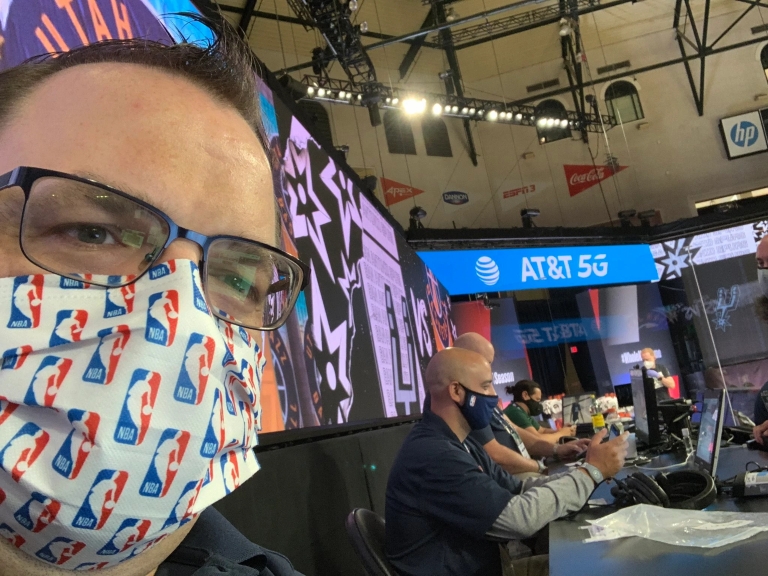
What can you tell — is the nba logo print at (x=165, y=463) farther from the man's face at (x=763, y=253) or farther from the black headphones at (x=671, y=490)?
the man's face at (x=763, y=253)

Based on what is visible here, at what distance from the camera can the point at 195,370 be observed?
0.65 meters

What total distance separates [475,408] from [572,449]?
158 cm

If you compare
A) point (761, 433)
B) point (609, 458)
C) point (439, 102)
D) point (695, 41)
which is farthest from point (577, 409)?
point (695, 41)

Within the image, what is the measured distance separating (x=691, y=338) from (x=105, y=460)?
38.5 feet

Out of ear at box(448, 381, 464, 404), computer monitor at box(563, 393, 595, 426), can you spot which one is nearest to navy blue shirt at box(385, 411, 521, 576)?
ear at box(448, 381, 464, 404)

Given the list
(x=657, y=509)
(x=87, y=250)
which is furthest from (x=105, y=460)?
(x=657, y=509)

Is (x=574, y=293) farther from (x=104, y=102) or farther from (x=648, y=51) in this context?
(x=104, y=102)

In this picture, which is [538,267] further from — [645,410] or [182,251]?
[182,251]

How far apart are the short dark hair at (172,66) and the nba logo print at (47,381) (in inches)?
12.7

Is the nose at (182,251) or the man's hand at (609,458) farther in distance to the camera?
the man's hand at (609,458)

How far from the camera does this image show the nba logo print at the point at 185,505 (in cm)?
64

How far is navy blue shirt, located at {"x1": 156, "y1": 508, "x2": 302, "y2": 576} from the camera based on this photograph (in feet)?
2.78

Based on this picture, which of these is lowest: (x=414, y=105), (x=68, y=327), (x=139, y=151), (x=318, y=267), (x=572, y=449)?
(x=572, y=449)

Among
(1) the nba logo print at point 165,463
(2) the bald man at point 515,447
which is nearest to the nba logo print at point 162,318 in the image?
(1) the nba logo print at point 165,463
